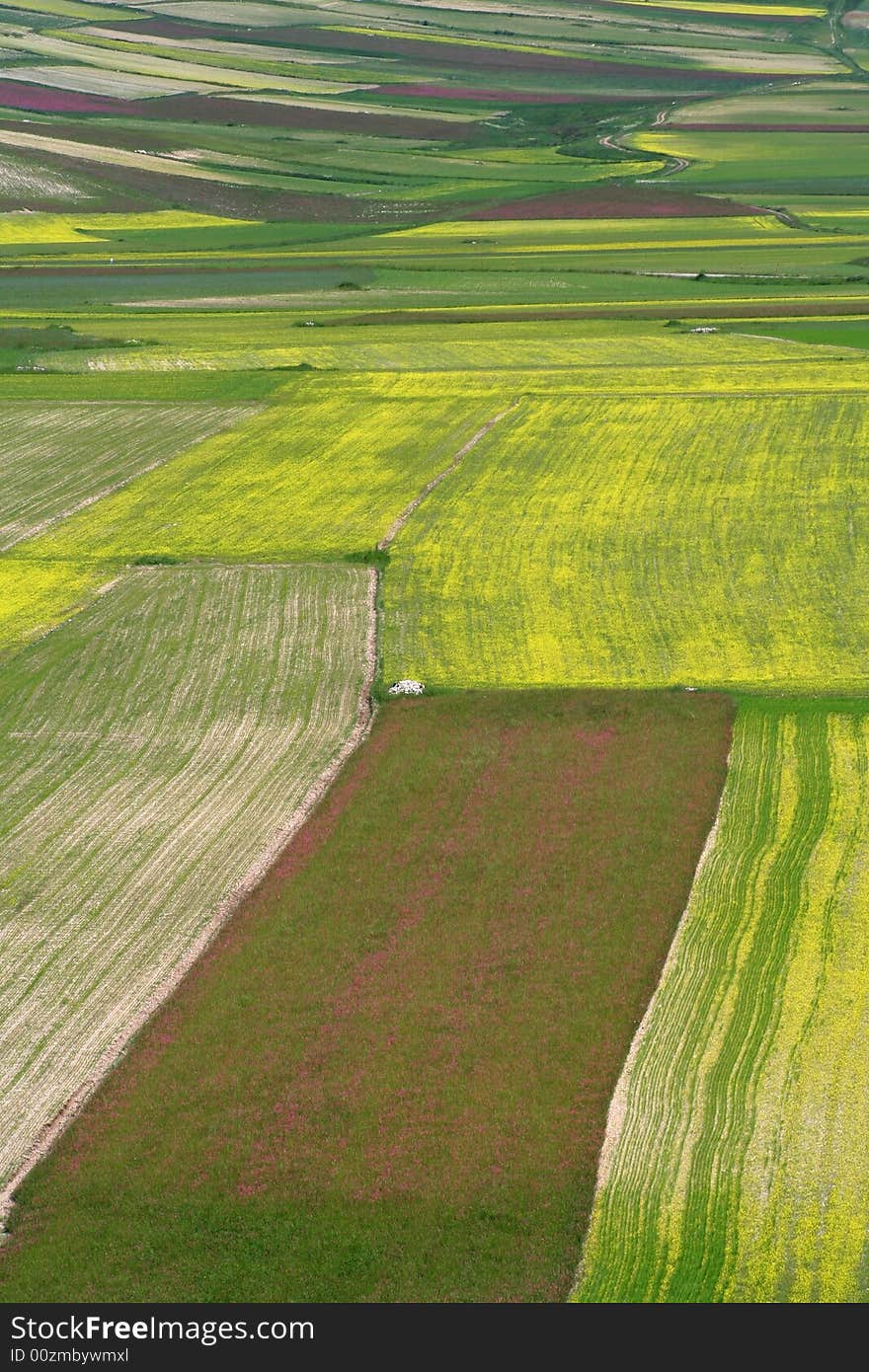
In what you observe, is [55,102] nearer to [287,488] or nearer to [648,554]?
[287,488]

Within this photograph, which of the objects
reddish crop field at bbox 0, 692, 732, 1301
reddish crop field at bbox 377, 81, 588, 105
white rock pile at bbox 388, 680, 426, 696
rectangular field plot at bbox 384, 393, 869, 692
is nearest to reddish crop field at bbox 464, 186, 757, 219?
reddish crop field at bbox 377, 81, 588, 105

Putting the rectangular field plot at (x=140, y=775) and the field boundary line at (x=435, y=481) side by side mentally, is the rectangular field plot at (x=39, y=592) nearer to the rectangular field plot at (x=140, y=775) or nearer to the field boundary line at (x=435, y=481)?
the rectangular field plot at (x=140, y=775)

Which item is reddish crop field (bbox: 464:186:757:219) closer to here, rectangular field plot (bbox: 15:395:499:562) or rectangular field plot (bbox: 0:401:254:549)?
rectangular field plot (bbox: 15:395:499:562)

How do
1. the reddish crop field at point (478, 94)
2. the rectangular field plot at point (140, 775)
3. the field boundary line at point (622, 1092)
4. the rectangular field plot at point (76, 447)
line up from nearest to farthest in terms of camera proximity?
1. the field boundary line at point (622, 1092)
2. the rectangular field plot at point (140, 775)
3. the rectangular field plot at point (76, 447)
4. the reddish crop field at point (478, 94)

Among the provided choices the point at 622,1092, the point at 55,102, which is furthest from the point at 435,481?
the point at 55,102

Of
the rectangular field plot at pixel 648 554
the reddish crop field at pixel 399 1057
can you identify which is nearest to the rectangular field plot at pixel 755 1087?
the reddish crop field at pixel 399 1057
